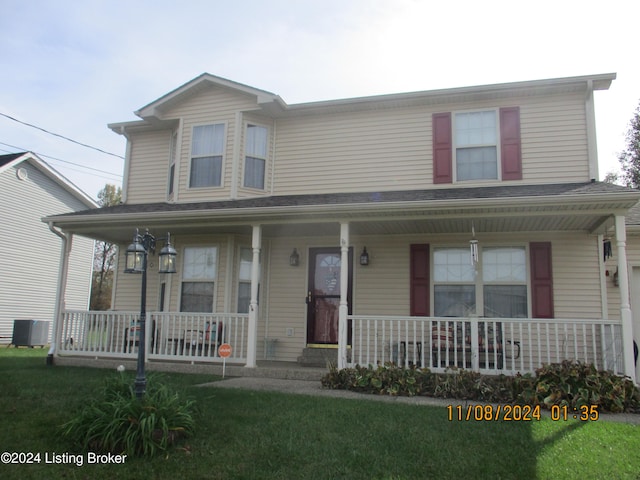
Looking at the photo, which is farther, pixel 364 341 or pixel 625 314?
pixel 364 341

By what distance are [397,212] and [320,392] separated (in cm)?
294

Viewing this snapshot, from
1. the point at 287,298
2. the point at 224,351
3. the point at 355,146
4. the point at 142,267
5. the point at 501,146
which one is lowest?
the point at 224,351

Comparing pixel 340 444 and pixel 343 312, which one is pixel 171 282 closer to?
pixel 343 312

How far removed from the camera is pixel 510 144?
8773mm

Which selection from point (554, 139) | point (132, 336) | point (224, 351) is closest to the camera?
point (224, 351)

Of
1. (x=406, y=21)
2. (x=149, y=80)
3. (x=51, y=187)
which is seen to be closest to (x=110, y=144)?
(x=51, y=187)

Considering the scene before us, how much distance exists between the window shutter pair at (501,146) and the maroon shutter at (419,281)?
142 cm

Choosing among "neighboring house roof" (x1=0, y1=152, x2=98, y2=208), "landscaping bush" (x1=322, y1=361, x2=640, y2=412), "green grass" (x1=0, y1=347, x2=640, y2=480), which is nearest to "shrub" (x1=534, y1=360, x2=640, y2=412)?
"landscaping bush" (x1=322, y1=361, x2=640, y2=412)

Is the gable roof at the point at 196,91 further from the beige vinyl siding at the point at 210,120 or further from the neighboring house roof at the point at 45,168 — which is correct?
the neighboring house roof at the point at 45,168

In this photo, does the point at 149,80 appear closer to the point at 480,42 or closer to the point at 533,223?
the point at 480,42

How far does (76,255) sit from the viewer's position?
18922 mm

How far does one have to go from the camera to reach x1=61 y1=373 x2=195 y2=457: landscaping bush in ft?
13.2

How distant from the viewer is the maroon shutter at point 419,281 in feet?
28.5

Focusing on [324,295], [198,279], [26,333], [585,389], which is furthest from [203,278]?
[26,333]
